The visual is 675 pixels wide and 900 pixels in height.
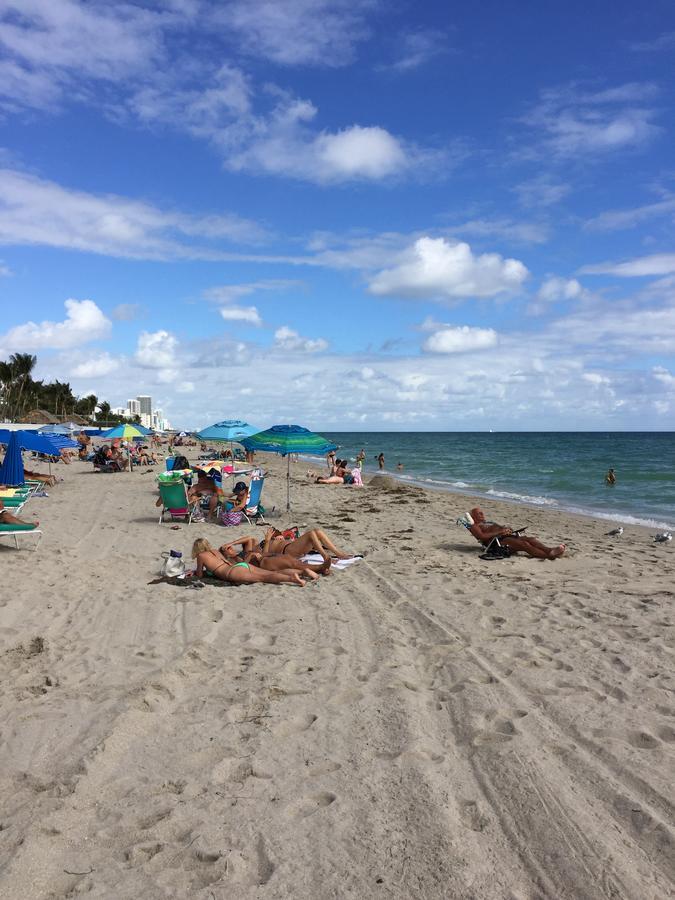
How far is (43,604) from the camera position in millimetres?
5859

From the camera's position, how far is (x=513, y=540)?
27.8 ft

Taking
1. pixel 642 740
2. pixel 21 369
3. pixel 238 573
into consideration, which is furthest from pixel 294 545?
pixel 21 369

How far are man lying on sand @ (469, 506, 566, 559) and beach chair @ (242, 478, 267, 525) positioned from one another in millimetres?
4360

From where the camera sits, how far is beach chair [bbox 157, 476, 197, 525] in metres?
11.2

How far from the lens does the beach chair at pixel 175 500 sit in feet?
36.6

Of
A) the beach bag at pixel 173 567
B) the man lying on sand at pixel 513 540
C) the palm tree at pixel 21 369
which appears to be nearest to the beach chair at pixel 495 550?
the man lying on sand at pixel 513 540

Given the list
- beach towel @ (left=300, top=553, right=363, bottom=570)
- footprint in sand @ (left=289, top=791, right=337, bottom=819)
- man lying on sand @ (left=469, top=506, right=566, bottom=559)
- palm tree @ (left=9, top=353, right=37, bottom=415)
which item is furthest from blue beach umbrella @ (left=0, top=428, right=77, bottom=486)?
palm tree @ (left=9, top=353, right=37, bottom=415)

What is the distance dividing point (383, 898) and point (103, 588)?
201 inches

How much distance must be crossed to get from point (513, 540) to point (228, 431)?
25.8ft

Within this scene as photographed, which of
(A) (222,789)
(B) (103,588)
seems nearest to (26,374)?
(B) (103,588)

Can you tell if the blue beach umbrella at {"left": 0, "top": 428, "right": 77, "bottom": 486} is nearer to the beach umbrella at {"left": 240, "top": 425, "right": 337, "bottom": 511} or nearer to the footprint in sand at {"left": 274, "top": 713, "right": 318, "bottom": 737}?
the beach umbrella at {"left": 240, "top": 425, "right": 337, "bottom": 511}

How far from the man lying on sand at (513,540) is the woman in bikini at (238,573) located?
307 centimetres

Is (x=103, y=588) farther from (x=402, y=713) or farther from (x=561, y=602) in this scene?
(x=561, y=602)

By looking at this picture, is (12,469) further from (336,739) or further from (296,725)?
(336,739)
